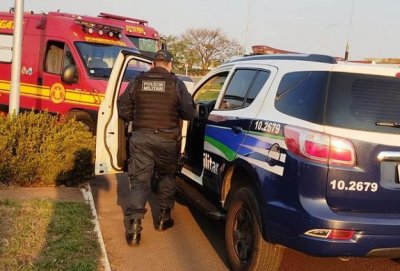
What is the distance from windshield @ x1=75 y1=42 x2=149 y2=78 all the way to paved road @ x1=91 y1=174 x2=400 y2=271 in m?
3.87

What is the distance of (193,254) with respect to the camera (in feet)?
16.1

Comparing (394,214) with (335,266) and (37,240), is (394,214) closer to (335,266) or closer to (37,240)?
(335,266)

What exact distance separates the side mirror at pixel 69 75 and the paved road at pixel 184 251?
12.0ft

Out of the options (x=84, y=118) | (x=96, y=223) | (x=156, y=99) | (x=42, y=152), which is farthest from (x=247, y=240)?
(x=84, y=118)

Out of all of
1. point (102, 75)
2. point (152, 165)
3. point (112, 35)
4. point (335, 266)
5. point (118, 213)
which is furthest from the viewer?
point (112, 35)

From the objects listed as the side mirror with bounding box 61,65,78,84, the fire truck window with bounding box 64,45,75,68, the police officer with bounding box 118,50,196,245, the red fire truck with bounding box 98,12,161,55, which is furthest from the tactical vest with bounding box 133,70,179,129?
the red fire truck with bounding box 98,12,161,55

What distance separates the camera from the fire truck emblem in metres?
9.45

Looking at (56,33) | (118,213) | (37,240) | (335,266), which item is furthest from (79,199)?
(56,33)

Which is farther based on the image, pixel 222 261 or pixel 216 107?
pixel 216 107

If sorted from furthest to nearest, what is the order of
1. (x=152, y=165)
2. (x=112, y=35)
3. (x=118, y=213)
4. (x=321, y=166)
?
(x=112, y=35)
(x=118, y=213)
(x=152, y=165)
(x=321, y=166)

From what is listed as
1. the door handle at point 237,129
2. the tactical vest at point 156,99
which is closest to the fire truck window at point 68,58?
the tactical vest at point 156,99

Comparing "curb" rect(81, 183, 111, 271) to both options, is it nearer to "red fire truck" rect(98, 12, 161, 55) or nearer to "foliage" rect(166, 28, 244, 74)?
"red fire truck" rect(98, 12, 161, 55)

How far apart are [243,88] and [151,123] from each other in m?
0.97

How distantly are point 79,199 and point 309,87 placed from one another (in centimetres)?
370
